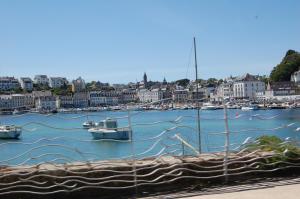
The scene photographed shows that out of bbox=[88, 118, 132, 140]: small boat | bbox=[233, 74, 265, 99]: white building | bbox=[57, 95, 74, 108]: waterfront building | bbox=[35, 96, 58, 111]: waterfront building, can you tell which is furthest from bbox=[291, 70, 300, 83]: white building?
bbox=[88, 118, 132, 140]: small boat

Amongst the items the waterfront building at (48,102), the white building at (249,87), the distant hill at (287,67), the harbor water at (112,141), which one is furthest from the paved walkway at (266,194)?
the white building at (249,87)

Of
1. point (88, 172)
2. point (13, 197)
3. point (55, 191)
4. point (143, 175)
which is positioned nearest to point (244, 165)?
point (143, 175)

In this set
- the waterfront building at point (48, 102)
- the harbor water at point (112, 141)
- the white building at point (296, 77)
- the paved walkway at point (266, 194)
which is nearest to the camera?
the paved walkway at point (266, 194)

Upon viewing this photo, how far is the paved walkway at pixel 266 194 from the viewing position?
15.9 ft

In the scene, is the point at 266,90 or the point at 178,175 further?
the point at 266,90

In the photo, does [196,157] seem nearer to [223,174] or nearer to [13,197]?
[223,174]

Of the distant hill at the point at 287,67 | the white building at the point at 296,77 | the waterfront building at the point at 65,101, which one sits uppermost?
the distant hill at the point at 287,67

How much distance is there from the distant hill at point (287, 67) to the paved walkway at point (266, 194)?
15309cm

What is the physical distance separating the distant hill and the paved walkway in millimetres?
153085

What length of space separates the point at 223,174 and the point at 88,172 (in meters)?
1.59

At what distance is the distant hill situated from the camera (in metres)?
153

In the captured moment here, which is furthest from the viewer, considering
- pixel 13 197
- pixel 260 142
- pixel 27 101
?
pixel 27 101

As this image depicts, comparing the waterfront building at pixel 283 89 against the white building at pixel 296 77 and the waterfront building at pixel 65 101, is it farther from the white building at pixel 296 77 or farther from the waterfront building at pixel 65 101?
the waterfront building at pixel 65 101

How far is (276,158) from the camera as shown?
599cm
